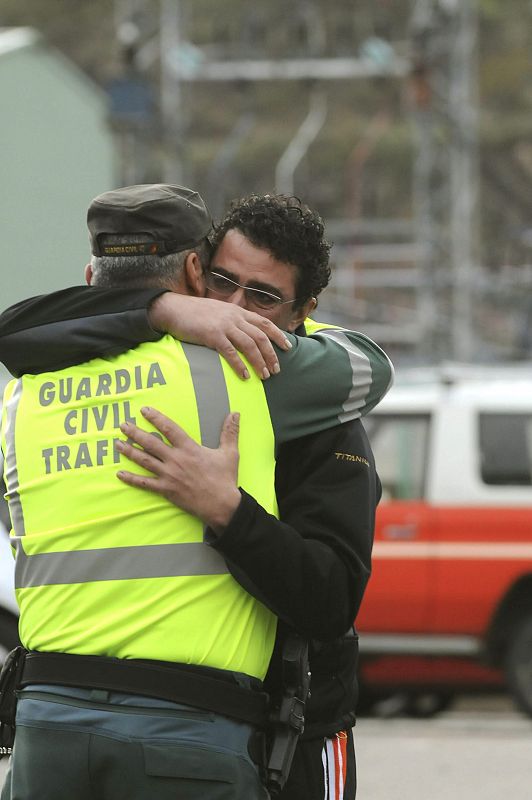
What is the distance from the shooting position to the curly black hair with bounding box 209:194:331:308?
8.79ft

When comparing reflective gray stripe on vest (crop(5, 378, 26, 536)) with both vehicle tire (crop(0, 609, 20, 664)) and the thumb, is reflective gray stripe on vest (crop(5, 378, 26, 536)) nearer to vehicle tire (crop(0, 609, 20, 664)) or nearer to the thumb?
the thumb

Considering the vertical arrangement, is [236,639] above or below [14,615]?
above

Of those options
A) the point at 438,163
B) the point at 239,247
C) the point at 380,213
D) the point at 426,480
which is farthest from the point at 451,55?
the point at 380,213

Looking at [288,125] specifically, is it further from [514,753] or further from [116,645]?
[116,645]

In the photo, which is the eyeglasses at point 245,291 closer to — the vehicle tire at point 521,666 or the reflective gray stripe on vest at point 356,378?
the reflective gray stripe on vest at point 356,378

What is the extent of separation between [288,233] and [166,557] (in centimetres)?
67

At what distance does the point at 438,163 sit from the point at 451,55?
4.54ft

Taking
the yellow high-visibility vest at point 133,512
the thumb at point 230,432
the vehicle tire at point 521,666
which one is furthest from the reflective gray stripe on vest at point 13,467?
the vehicle tire at point 521,666

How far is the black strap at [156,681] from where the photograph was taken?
2.27m

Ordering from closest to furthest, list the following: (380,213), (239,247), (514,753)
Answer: (239,247)
(514,753)
(380,213)

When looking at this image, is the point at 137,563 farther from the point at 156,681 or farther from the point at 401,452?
the point at 401,452

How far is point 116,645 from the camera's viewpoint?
2.29 meters

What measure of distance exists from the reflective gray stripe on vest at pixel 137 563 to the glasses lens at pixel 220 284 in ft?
1.86

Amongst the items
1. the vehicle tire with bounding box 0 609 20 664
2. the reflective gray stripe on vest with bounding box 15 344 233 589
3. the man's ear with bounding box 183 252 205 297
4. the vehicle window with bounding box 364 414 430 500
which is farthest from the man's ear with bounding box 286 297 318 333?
the vehicle window with bounding box 364 414 430 500
